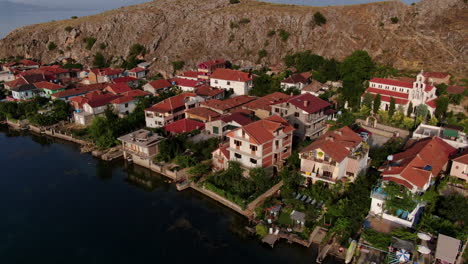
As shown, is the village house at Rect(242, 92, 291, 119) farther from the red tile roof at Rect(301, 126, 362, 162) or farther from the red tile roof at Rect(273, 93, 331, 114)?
the red tile roof at Rect(301, 126, 362, 162)

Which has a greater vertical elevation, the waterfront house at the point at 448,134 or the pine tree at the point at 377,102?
the pine tree at the point at 377,102

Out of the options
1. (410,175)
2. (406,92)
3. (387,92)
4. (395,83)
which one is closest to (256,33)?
(387,92)

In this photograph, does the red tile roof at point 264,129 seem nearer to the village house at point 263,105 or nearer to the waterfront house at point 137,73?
the village house at point 263,105

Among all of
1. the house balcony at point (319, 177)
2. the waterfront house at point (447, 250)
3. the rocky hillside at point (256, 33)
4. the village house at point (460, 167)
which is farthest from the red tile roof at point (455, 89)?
the waterfront house at point (447, 250)

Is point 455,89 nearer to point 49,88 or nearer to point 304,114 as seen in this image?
point 304,114

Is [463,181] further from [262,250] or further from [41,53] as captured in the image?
[41,53]

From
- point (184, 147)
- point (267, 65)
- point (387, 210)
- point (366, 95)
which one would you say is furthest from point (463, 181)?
point (267, 65)

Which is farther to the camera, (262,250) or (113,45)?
(113,45)

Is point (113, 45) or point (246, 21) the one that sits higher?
point (246, 21)
